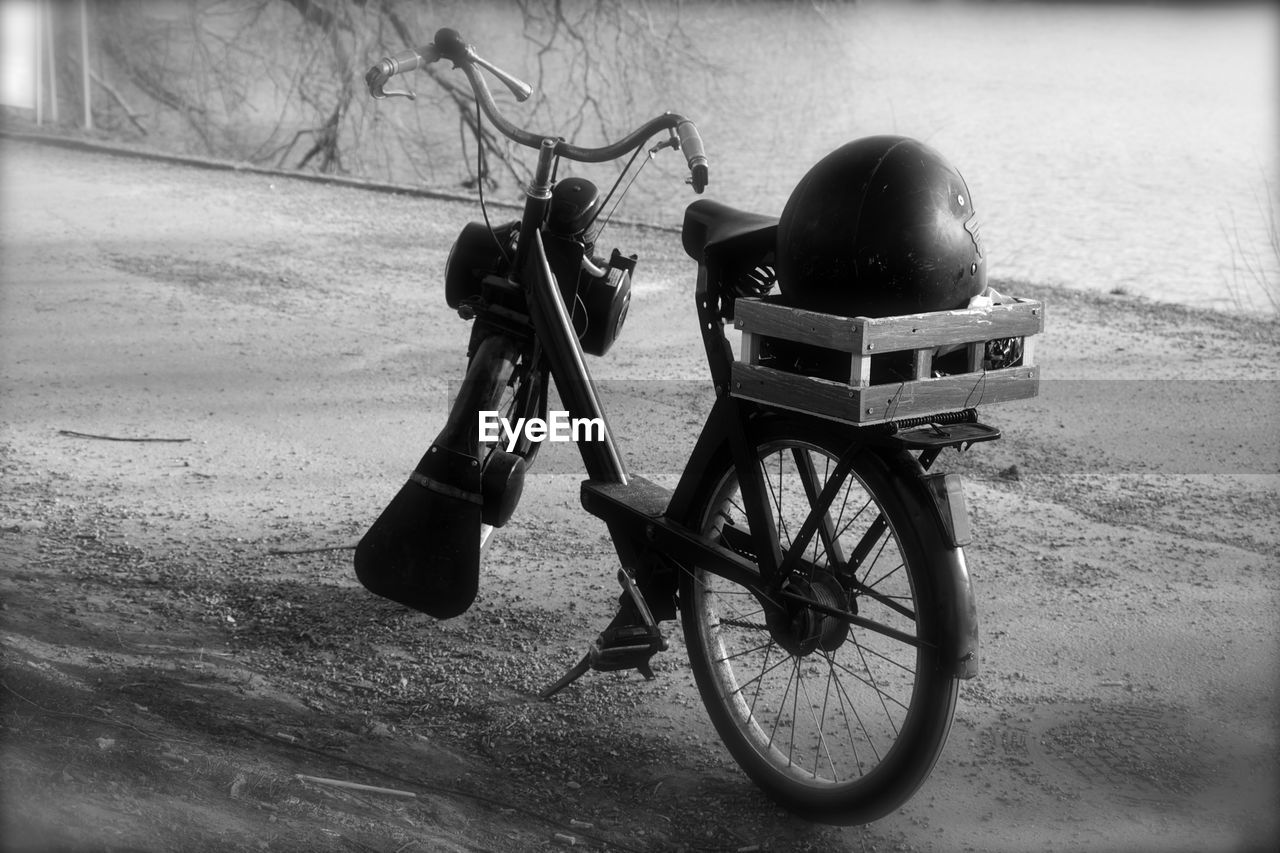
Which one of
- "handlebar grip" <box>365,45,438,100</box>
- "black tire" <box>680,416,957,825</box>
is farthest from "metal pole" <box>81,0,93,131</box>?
"black tire" <box>680,416,957,825</box>

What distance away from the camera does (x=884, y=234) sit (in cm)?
250

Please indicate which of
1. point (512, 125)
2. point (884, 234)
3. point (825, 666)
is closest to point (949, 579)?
point (884, 234)

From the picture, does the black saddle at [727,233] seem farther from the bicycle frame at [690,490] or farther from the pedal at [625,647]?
the pedal at [625,647]

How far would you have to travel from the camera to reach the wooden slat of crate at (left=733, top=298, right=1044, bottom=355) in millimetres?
2426

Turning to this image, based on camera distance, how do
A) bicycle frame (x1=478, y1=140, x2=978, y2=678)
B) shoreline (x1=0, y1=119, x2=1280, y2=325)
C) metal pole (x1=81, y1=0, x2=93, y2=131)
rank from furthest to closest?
1. metal pole (x1=81, y1=0, x2=93, y2=131)
2. shoreline (x1=0, y1=119, x2=1280, y2=325)
3. bicycle frame (x1=478, y1=140, x2=978, y2=678)

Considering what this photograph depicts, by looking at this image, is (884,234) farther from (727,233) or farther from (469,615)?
(469,615)

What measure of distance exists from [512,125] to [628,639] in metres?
1.23

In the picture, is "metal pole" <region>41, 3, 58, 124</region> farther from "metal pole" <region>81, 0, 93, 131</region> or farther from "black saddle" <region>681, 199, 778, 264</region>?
"black saddle" <region>681, 199, 778, 264</region>

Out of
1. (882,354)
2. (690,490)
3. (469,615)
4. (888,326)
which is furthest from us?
(469,615)

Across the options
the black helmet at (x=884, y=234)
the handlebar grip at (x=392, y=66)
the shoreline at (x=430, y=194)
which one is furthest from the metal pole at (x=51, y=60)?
the black helmet at (x=884, y=234)

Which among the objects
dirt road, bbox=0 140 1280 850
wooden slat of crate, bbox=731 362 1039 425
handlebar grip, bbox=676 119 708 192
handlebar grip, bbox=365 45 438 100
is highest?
handlebar grip, bbox=365 45 438 100

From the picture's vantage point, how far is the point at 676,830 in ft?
9.14

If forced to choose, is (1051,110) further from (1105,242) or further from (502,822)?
(502,822)

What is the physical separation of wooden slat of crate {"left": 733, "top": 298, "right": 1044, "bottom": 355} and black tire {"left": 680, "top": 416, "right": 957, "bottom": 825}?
237mm
